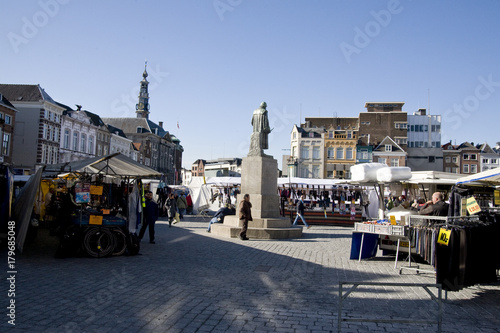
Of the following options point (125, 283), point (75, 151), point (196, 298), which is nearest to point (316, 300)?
point (196, 298)

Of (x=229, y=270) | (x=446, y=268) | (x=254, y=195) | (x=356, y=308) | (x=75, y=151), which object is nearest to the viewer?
(x=356, y=308)

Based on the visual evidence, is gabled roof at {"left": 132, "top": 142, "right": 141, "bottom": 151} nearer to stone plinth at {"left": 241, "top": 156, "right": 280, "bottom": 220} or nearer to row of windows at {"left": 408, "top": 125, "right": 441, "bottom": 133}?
row of windows at {"left": 408, "top": 125, "right": 441, "bottom": 133}

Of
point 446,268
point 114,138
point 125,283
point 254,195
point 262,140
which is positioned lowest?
point 125,283

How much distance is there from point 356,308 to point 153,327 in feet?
9.55

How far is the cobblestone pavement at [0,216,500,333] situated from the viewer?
5184mm

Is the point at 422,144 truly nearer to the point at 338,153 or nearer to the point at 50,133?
the point at 338,153

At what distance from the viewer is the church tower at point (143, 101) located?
354 feet

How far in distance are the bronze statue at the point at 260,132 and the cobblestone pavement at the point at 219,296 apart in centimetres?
697

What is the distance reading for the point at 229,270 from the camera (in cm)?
873

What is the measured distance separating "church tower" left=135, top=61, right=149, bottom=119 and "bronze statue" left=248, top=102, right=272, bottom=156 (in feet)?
313

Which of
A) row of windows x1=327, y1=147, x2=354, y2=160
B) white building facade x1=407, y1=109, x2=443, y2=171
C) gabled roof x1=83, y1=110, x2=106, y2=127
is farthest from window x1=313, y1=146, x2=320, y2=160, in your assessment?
gabled roof x1=83, y1=110, x2=106, y2=127

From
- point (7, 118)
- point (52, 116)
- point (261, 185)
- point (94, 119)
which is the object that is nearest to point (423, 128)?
point (94, 119)

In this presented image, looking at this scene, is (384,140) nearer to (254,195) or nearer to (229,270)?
(254,195)

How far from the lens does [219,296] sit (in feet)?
21.4
